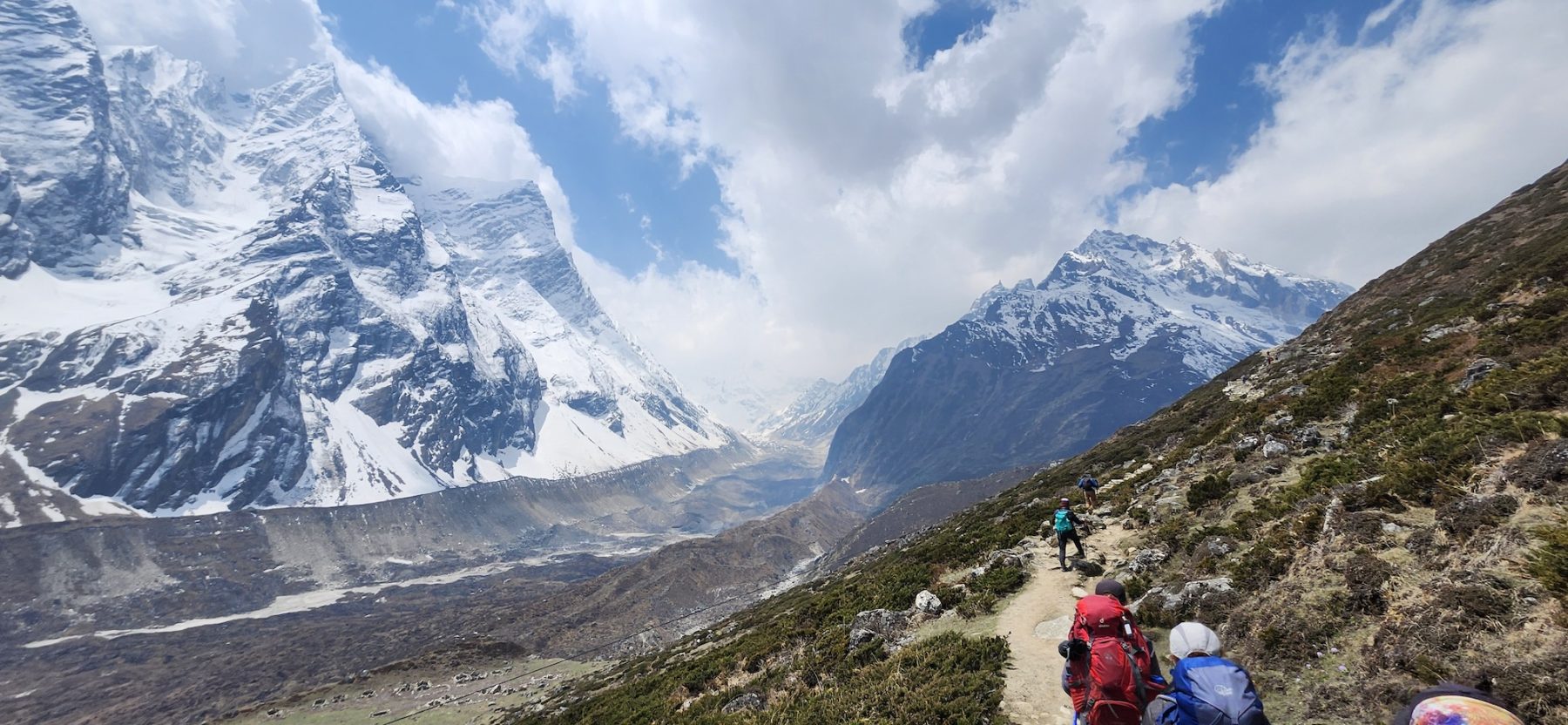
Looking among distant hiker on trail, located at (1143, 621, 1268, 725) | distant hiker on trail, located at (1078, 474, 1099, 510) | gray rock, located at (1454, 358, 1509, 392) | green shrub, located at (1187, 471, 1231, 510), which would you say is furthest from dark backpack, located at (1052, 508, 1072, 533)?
distant hiker on trail, located at (1143, 621, 1268, 725)

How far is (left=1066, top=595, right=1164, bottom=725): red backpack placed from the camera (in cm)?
796

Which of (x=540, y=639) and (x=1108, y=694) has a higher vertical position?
(x=1108, y=694)

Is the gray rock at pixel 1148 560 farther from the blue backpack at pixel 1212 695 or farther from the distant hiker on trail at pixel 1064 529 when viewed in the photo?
the blue backpack at pixel 1212 695

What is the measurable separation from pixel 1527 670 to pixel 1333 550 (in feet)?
19.3

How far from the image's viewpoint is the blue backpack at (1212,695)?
588 centimetres

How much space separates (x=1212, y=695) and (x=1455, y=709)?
6.04 feet

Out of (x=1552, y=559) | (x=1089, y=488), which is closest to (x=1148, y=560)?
(x=1089, y=488)

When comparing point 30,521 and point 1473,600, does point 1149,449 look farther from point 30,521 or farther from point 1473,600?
point 30,521

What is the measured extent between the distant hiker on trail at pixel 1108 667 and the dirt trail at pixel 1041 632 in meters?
4.79

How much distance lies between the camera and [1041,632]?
54.6 ft

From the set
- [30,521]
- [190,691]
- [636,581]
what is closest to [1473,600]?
[636,581]

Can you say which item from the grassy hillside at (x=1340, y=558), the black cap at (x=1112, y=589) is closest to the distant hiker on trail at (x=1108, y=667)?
the black cap at (x=1112, y=589)

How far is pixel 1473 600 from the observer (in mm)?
9180

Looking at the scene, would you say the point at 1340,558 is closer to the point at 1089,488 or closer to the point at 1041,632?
the point at 1041,632
